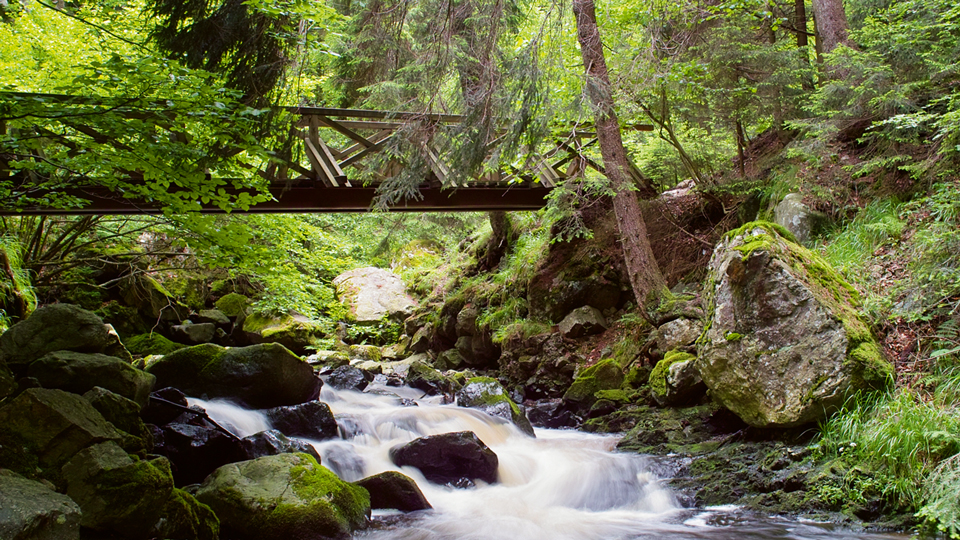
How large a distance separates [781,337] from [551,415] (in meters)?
4.32

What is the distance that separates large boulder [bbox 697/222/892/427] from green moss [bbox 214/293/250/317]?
45.1 ft

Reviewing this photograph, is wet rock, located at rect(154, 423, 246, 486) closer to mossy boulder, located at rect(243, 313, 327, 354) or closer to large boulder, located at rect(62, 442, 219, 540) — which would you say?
large boulder, located at rect(62, 442, 219, 540)

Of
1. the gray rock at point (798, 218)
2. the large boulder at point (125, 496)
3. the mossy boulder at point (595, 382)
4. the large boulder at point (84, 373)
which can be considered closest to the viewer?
the large boulder at point (125, 496)

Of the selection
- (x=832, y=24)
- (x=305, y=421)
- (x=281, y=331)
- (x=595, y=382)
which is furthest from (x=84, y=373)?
(x=832, y=24)

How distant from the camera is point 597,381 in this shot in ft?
30.2

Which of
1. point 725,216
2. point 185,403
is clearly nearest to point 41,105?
point 185,403

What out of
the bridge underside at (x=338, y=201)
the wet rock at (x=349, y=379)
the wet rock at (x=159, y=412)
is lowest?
the wet rock at (x=349, y=379)

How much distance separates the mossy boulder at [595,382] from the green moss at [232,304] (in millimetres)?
11063

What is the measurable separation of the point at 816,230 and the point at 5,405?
953 cm

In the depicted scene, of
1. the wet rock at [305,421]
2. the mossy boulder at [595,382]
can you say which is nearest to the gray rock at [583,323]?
the mossy boulder at [595,382]

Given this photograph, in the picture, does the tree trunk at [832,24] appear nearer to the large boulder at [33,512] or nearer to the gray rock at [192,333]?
the large boulder at [33,512]

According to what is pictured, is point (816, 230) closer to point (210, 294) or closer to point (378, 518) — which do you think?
point (378, 518)

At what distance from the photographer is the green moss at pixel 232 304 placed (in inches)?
640

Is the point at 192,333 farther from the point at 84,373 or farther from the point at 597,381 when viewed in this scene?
the point at 597,381
